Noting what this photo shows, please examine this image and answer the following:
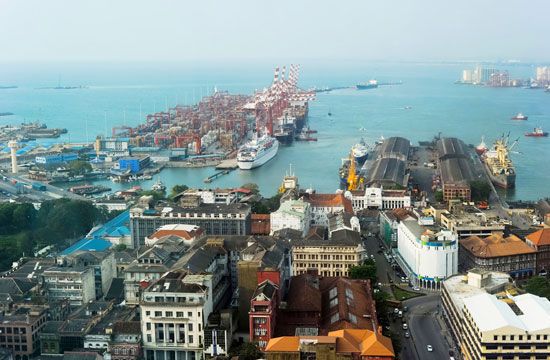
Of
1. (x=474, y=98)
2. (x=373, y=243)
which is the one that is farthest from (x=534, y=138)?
(x=474, y=98)

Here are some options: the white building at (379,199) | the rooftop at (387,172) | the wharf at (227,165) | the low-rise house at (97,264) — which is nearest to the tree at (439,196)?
the rooftop at (387,172)

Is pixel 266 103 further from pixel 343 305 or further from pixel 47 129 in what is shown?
pixel 343 305

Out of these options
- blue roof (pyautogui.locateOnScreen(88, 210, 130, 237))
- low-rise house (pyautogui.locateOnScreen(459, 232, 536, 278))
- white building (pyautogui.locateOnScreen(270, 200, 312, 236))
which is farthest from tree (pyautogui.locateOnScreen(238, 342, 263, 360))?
blue roof (pyautogui.locateOnScreen(88, 210, 130, 237))

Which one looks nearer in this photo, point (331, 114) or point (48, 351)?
point (48, 351)

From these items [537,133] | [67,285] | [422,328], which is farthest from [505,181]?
[67,285]

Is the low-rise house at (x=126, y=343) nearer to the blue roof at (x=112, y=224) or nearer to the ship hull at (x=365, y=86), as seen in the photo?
the blue roof at (x=112, y=224)
